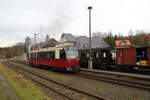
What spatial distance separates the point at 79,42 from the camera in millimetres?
47375

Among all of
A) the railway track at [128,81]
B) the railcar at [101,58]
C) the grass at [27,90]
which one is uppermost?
the railcar at [101,58]

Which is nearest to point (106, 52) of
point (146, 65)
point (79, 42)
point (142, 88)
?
point (146, 65)

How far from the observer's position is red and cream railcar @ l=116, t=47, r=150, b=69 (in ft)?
50.4

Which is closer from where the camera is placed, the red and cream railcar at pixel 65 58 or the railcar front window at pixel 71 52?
the red and cream railcar at pixel 65 58

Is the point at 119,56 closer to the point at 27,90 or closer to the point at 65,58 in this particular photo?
the point at 65,58

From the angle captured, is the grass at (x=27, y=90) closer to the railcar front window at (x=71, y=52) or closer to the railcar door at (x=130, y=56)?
the railcar front window at (x=71, y=52)

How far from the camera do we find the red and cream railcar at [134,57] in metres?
15.4

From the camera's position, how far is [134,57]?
16.3 m

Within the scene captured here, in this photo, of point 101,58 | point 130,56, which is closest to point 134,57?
→ point 130,56

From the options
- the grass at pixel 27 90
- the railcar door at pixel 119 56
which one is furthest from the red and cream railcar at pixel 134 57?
the grass at pixel 27 90

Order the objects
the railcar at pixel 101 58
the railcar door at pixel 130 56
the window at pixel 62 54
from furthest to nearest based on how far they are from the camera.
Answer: the railcar at pixel 101 58 → the railcar door at pixel 130 56 → the window at pixel 62 54

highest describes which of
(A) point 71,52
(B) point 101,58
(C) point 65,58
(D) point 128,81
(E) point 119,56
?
(A) point 71,52

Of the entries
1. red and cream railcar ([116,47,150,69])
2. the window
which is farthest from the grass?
red and cream railcar ([116,47,150,69])

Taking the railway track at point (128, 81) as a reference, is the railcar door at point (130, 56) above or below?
above
